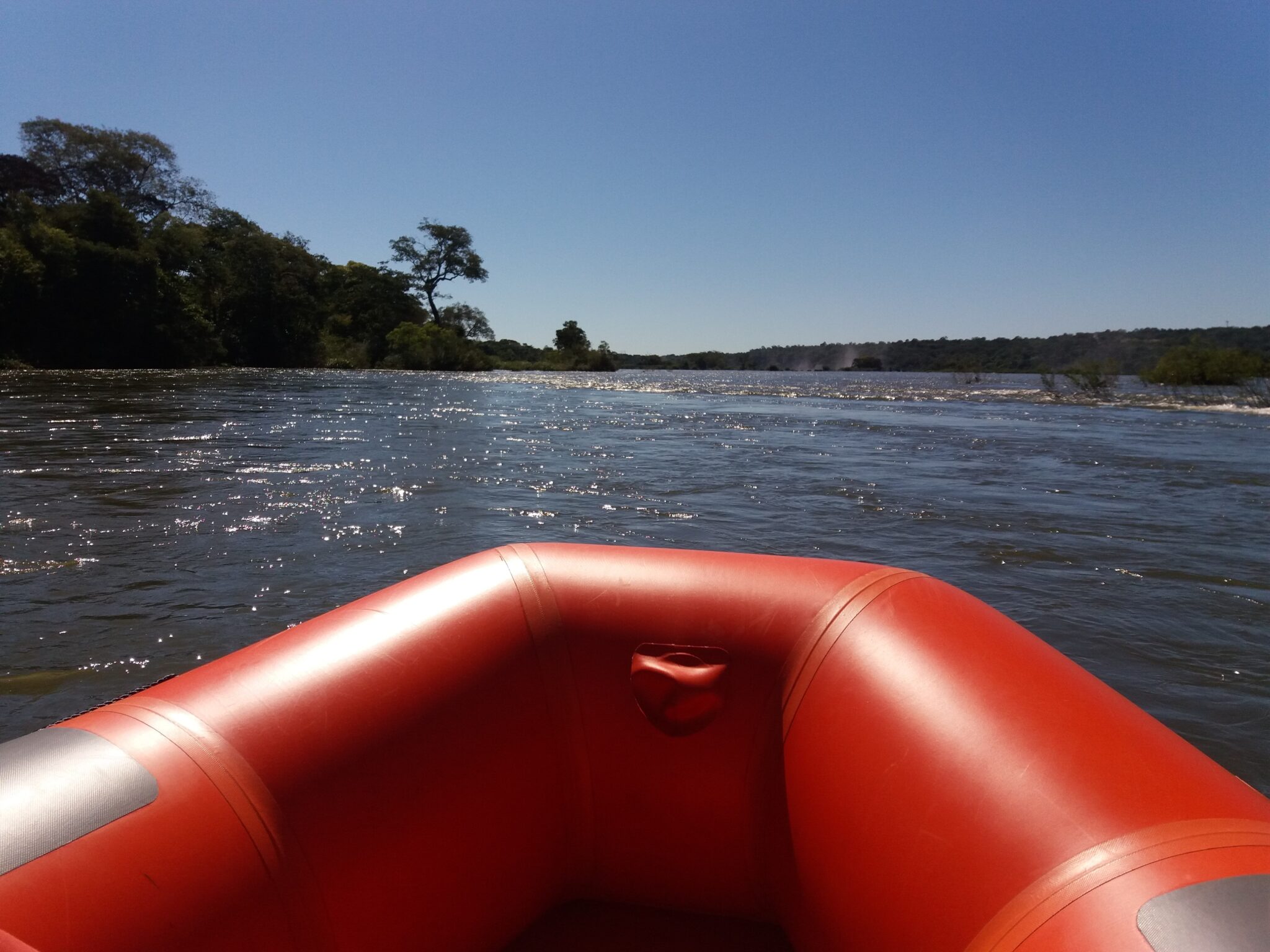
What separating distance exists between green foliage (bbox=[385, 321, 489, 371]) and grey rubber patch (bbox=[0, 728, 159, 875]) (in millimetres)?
46432

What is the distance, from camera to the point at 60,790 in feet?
3.28

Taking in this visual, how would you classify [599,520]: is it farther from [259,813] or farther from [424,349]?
[424,349]

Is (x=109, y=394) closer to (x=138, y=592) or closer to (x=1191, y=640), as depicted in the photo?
(x=138, y=592)

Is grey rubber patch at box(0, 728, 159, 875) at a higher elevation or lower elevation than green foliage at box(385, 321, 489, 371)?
lower

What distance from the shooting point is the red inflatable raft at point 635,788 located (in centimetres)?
95

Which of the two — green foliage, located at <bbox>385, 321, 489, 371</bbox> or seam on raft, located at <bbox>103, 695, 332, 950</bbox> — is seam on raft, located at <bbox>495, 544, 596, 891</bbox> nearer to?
seam on raft, located at <bbox>103, 695, 332, 950</bbox>

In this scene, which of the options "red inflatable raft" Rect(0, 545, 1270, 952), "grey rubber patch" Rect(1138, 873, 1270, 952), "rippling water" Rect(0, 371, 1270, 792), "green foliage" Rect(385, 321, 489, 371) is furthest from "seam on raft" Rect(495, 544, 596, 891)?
"green foliage" Rect(385, 321, 489, 371)

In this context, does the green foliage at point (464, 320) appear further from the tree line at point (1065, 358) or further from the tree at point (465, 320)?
the tree line at point (1065, 358)

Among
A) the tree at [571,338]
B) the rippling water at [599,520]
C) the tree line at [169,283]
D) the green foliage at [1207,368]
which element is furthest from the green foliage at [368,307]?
the green foliage at [1207,368]

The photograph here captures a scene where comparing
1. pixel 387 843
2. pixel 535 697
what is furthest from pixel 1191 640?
pixel 387 843

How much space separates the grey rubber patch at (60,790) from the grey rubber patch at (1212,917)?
4.05 ft

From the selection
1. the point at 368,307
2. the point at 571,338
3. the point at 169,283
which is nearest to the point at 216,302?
the point at 169,283

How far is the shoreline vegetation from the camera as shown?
85.8 feet

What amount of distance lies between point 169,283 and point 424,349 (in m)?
16.1
